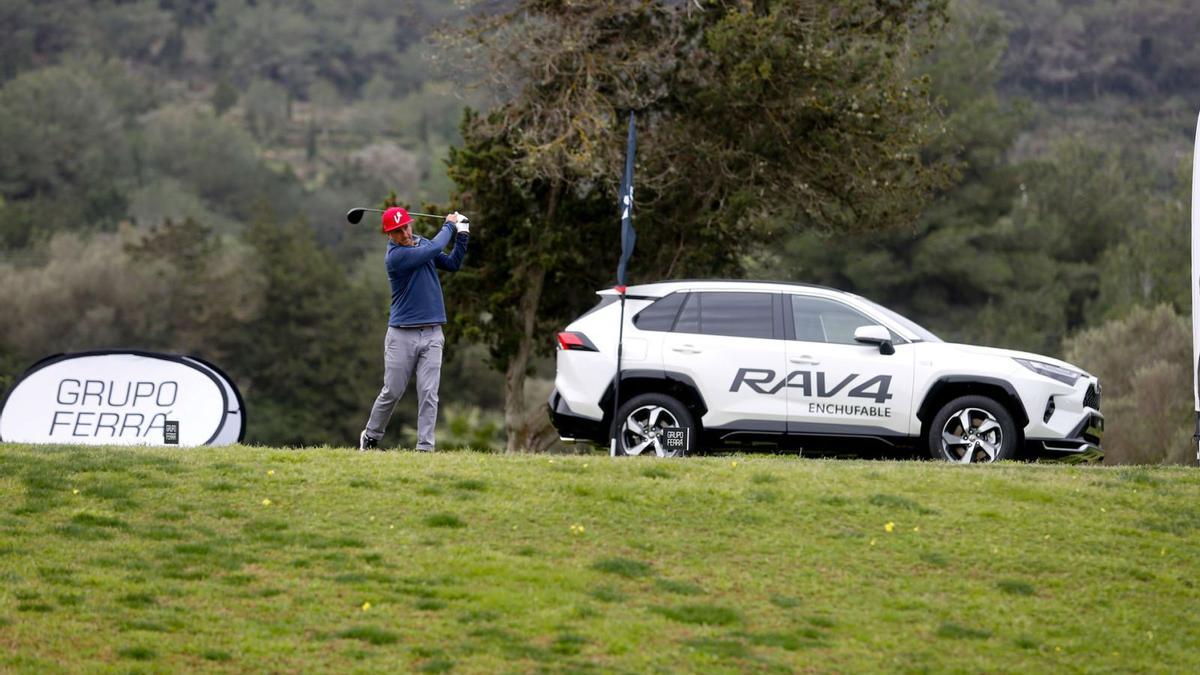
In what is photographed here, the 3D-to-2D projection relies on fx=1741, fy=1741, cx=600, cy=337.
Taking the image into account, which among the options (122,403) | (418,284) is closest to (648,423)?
(418,284)

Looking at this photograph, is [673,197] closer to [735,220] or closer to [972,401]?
[735,220]

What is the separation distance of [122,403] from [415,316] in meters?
3.14

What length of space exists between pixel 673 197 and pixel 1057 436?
34.6ft

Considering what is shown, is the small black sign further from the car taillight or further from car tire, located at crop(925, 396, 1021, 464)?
car tire, located at crop(925, 396, 1021, 464)

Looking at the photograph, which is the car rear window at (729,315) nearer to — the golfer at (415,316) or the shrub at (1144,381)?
the golfer at (415,316)

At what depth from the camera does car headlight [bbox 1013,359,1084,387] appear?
14961 mm

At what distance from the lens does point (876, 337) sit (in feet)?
48.8

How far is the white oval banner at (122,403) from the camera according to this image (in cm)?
1580

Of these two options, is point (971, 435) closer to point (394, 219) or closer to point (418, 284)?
point (418, 284)

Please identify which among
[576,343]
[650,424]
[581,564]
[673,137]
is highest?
[673,137]

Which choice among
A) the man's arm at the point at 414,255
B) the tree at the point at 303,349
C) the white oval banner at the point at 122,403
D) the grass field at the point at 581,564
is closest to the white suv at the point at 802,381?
the grass field at the point at 581,564

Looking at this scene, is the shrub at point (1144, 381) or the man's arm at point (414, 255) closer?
the man's arm at point (414, 255)

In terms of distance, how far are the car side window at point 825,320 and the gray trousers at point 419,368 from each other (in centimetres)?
313

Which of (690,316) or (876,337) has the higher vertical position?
(690,316)
